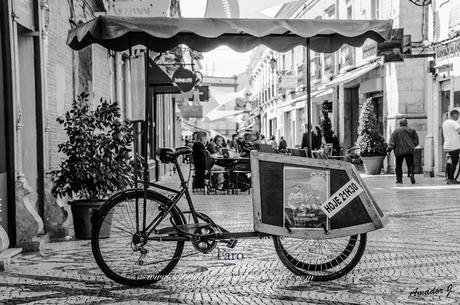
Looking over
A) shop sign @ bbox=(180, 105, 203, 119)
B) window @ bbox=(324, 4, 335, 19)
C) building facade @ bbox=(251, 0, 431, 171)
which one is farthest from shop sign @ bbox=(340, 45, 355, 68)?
shop sign @ bbox=(180, 105, 203, 119)

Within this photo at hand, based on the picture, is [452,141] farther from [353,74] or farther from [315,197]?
[315,197]

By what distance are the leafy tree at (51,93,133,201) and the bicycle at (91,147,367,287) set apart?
1936mm

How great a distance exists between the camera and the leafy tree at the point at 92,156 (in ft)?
24.4

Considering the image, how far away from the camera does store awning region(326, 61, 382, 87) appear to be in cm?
2252

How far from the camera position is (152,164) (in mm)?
19328

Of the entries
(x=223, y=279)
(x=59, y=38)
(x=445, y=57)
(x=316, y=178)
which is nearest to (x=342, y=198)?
(x=316, y=178)

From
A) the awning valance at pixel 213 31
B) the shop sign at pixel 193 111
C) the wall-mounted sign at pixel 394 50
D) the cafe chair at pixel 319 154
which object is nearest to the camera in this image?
the awning valance at pixel 213 31

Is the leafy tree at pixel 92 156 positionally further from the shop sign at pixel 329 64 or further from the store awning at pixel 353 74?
the shop sign at pixel 329 64

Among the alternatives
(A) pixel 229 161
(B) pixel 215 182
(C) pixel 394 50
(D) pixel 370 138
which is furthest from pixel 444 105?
(B) pixel 215 182

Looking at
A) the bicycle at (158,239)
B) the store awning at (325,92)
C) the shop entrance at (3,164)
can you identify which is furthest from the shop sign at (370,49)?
the bicycle at (158,239)

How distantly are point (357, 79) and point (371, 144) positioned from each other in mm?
5219

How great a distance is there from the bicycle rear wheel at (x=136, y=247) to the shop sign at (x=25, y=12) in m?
2.62

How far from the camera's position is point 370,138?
19578 mm

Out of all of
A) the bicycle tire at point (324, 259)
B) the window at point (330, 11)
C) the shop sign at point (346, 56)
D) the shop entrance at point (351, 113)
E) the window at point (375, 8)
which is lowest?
the bicycle tire at point (324, 259)
